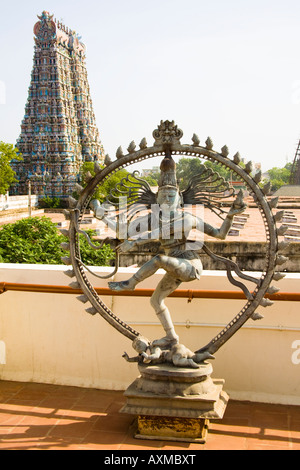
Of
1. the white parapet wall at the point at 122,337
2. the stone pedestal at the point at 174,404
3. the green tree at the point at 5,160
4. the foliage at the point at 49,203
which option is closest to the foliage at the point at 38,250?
the white parapet wall at the point at 122,337

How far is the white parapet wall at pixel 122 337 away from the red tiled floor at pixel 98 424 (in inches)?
5.5

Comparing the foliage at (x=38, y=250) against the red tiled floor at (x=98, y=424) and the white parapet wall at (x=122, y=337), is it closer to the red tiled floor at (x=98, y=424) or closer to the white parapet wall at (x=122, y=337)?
the white parapet wall at (x=122, y=337)

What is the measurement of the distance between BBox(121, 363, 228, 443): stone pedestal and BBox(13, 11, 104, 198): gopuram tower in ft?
154

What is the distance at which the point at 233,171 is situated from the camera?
3869 mm

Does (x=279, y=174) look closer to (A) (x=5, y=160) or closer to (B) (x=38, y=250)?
(A) (x=5, y=160)

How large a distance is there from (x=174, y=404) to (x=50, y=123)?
49.2 meters

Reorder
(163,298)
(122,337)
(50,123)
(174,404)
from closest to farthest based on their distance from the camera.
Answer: (174,404) < (163,298) < (122,337) < (50,123)

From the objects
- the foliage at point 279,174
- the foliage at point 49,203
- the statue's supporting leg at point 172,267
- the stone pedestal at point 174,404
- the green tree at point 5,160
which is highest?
the foliage at point 279,174

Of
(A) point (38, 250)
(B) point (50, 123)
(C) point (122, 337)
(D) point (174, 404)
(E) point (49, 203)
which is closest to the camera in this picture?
(D) point (174, 404)

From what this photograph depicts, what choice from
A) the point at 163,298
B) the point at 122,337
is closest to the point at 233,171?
the point at 163,298

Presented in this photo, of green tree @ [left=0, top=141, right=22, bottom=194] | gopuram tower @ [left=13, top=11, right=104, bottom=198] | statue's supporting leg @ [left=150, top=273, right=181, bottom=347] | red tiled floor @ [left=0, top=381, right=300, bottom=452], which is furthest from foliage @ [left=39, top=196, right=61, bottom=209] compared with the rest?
statue's supporting leg @ [left=150, top=273, right=181, bottom=347]

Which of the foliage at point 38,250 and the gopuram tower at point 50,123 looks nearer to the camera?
the foliage at point 38,250

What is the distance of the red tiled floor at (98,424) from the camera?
3.75 m

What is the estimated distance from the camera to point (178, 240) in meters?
3.95
